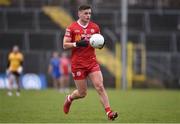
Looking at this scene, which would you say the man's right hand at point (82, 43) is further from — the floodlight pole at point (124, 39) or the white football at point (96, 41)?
the floodlight pole at point (124, 39)

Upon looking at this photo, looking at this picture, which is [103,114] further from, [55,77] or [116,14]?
[116,14]

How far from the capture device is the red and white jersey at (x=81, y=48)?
1578cm

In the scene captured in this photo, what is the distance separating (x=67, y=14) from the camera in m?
44.9

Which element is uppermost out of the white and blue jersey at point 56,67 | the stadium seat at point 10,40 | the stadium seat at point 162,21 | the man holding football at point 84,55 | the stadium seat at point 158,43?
the man holding football at point 84,55

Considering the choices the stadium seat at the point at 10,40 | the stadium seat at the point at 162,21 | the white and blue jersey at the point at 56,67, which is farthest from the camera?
the stadium seat at the point at 162,21

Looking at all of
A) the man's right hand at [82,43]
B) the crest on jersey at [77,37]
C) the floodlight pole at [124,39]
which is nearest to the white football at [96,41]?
the man's right hand at [82,43]

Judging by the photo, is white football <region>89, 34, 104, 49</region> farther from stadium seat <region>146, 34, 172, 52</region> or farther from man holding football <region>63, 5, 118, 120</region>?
stadium seat <region>146, 34, 172, 52</region>

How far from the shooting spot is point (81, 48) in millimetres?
15758

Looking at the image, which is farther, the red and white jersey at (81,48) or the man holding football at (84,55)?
the red and white jersey at (81,48)

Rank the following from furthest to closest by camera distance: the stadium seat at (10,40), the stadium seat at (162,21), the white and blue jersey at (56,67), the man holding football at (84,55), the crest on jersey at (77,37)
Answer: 1. the stadium seat at (162,21)
2. the stadium seat at (10,40)
3. the white and blue jersey at (56,67)
4. the crest on jersey at (77,37)
5. the man holding football at (84,55)

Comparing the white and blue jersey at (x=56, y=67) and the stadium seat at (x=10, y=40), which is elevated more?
the stadium seat at (x=10, y=40)

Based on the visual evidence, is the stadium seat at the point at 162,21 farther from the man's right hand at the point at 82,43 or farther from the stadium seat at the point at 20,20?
the man's right hand at the point at 82,43

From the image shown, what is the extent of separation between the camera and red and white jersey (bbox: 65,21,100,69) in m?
15.8

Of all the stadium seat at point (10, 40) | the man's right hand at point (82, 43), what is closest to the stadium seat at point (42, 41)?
the stadium seat at point (10, 40)
